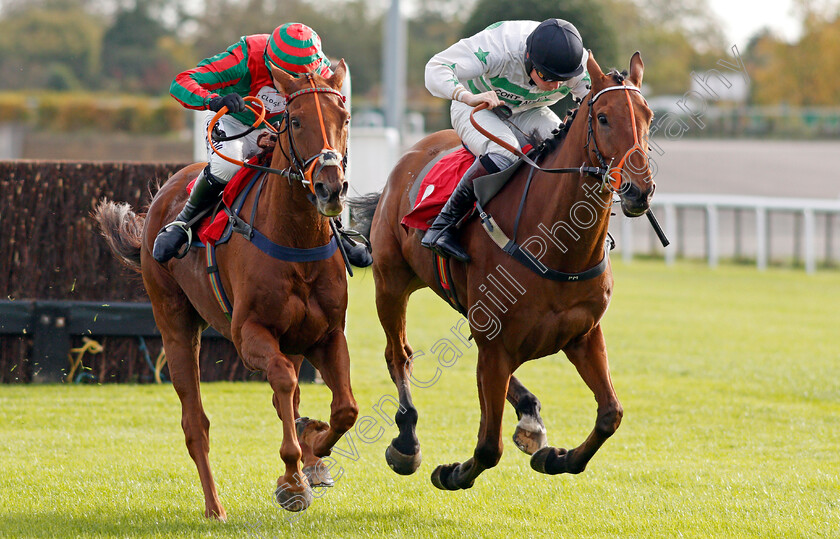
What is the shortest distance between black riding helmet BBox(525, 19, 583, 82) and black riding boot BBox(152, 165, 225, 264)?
5.10ft

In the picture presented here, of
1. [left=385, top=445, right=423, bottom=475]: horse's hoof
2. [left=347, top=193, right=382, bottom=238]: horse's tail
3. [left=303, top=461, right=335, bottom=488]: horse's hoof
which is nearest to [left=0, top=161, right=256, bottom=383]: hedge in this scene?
[left=347, top=193, right=382, bottom=238]: horse's tail

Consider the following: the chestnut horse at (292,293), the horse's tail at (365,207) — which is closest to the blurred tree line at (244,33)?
the horse's tail at (365,207)

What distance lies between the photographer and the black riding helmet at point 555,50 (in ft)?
14.9

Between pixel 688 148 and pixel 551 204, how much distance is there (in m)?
29.6

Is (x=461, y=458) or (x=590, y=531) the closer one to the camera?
(x=590, y=531)

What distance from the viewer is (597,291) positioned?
174 inches

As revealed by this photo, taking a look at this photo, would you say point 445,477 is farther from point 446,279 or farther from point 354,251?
point 354,251

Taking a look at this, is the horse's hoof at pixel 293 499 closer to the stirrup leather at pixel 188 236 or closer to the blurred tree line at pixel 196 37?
the stirrup leather at pixel 188 236

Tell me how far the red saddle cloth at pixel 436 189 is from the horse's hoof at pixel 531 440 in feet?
3.67

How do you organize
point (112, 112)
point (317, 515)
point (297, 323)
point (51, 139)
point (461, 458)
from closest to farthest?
point (297, 323), point (317, 515), point (461, 458), point (51, 139), point (112, 112)

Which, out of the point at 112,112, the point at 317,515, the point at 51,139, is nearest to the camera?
the point at 317,515

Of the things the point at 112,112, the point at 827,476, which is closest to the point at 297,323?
the point at 827,476

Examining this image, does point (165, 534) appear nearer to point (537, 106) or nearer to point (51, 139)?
point (537, 106)

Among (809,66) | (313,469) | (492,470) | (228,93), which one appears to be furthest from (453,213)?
(809,66)
